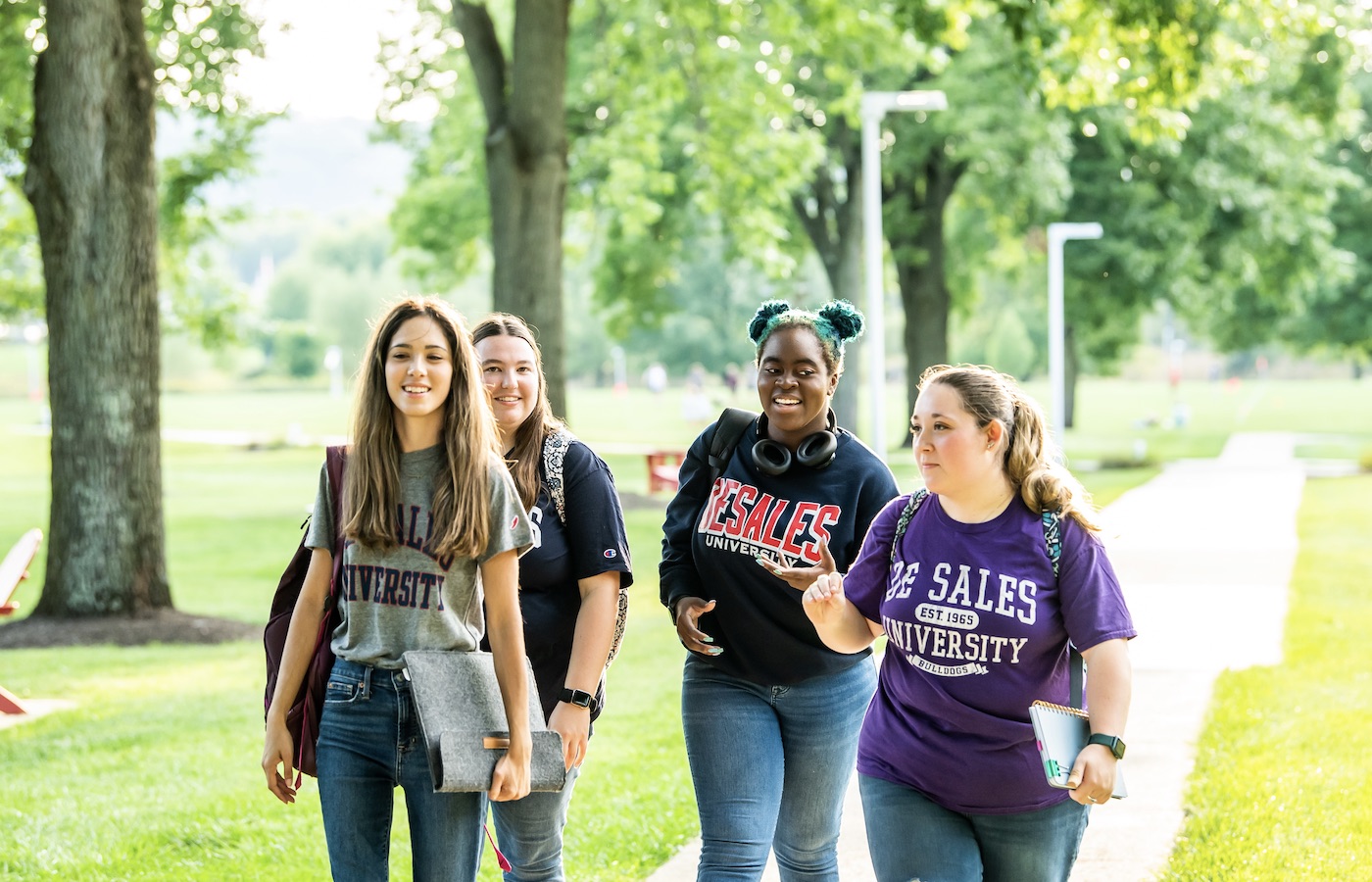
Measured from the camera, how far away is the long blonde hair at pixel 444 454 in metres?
3.15

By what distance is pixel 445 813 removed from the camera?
10.4ft

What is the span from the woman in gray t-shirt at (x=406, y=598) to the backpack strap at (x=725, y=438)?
89cm

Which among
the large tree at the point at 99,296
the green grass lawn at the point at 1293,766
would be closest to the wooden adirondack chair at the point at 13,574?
the large tree at the point at 99,296

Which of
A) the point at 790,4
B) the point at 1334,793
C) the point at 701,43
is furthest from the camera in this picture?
the point at 790,4

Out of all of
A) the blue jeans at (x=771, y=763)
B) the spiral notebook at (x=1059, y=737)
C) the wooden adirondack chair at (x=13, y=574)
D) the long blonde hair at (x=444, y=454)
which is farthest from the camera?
the wooden adirondack chair at (x=13, y=574)

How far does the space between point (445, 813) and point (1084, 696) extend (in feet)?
4.59

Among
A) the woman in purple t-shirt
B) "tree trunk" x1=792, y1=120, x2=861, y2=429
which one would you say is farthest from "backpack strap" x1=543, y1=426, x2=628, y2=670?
"tree trunk" x1=792, y1=120, x2=861, y2=429

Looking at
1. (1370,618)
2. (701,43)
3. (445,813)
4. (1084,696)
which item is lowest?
(1370,618)

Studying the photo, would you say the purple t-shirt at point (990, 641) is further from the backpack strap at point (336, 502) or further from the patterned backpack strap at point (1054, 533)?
the backpack strap at point (336, 502)

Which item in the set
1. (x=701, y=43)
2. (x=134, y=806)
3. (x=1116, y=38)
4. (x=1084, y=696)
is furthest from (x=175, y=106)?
(x=1084, y=696)

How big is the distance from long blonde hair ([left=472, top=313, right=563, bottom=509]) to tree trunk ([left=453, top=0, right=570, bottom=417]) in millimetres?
10364

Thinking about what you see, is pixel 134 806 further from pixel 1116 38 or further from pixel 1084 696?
pixel 1116 38

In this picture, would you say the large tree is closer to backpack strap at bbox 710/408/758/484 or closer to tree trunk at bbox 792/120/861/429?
backpack strap at bbox 710/408/758/484

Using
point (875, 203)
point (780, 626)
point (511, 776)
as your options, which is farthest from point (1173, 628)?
point (511, 776)
